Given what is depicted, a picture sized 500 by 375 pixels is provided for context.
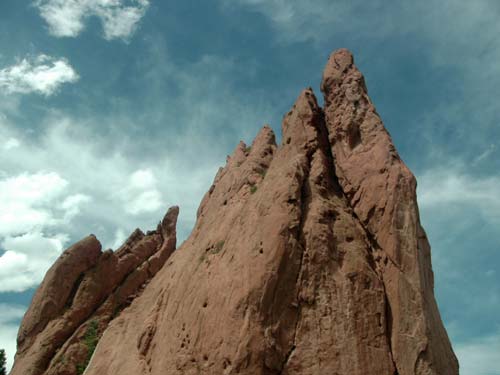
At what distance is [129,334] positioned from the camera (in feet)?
81.5

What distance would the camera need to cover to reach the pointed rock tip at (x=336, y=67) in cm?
2369

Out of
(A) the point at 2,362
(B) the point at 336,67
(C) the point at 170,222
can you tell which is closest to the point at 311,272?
(B) the point at 336,67

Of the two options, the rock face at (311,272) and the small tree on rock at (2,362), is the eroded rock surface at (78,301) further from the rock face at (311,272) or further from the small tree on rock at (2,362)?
the small tree on rock at (2,362)

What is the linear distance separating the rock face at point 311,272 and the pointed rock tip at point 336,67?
0.22 ft

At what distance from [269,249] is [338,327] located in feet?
10.9

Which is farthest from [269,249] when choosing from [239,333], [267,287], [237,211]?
[237,211]

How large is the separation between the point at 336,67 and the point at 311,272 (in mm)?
11389

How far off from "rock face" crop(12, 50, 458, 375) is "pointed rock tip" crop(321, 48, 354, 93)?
0.07m

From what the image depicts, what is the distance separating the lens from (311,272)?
55.3 ft

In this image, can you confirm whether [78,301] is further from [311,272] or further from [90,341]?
[311,272]

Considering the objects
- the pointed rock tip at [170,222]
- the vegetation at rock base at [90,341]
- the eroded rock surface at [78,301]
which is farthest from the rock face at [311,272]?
the pointed rock tip at [170,222]

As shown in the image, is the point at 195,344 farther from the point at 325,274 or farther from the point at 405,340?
the point at 405,340

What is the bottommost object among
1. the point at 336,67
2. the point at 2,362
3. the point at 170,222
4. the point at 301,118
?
the point at 2,362

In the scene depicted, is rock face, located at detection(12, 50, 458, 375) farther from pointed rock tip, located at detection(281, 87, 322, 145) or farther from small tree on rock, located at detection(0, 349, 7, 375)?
small tree on rock, located at detection(0, 349, 7, 375)
